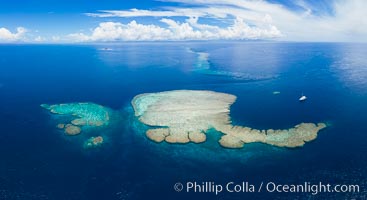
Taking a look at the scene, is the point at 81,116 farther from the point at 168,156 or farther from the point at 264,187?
the point at 264,187

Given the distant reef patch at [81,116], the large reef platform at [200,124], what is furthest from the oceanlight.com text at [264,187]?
the distant reef patch at [81,116]

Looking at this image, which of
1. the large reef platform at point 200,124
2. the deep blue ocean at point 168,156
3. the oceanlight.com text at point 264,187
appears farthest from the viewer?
the large reef platform at point 200,124

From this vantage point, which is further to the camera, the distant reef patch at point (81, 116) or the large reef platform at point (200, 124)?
the distant reef patch at point (81, 116)

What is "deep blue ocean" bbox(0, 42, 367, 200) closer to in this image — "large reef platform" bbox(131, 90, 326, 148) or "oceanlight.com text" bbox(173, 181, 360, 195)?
"oceanlight.com text" bbox(173, 181, 360, 195)

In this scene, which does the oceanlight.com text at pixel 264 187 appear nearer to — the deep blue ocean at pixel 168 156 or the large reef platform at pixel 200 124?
the deep blue ocean at pixel 168 156

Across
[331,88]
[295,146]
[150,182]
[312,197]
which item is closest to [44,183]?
[150,182]

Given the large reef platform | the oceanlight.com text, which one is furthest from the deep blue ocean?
the large reef platform

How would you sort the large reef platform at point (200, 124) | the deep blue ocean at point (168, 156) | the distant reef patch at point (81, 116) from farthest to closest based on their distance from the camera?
the distant reef patch at point (81, 116)
the large reef platform at point (200, 124)
the deep blue ocean at point (168, 156)

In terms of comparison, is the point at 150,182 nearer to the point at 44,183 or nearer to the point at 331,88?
the point at 44,183
